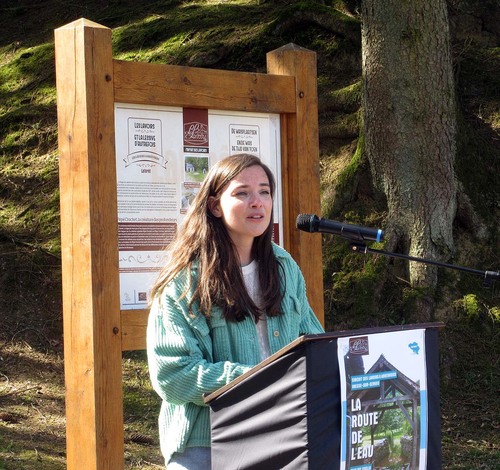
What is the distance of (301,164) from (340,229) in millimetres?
1507

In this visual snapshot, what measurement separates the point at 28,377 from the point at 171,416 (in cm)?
488

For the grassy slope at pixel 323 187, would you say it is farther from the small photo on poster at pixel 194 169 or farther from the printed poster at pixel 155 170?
the small photo on poster at pixel 194 169

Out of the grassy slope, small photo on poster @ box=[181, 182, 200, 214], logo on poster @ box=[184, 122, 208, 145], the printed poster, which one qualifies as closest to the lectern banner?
the printed poster

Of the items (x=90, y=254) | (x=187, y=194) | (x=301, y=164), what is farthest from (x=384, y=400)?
(x=301, y=164)

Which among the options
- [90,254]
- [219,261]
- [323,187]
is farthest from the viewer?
[323,187]

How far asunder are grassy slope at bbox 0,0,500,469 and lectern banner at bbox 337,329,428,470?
395 cm

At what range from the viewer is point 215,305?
10.5ft

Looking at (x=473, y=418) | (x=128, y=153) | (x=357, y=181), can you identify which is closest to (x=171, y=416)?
(x=128, y=153)

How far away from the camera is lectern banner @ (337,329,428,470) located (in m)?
2.71

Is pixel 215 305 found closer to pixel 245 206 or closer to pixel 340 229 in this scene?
pixel 245 206

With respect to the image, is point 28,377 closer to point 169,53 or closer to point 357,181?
point 357,181

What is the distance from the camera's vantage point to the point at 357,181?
29.0 ft

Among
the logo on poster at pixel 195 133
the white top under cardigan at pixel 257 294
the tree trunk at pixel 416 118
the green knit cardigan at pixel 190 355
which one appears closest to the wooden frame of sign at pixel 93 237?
the logo on poster at pixel 195 133

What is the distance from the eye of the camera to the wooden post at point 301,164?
16.0ft
